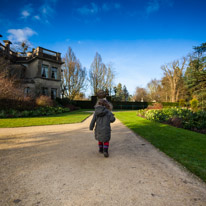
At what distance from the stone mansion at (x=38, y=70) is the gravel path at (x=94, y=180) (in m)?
17.5

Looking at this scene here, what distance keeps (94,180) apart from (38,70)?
67.8ft

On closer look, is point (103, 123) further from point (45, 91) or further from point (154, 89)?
point (154, 89)

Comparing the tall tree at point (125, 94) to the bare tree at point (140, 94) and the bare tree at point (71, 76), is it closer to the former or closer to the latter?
the bare tree at point (140, 94)

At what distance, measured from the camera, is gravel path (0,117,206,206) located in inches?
60.4

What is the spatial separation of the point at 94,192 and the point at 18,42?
106ft

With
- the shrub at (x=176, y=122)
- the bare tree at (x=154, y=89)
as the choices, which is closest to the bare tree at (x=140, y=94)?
the bare tree at (x=154, y=89)

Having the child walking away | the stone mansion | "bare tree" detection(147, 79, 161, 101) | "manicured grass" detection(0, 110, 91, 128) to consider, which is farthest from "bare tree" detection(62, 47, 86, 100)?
"bare tree" detection(147, 79, 161, 101)

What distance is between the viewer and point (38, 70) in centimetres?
1881

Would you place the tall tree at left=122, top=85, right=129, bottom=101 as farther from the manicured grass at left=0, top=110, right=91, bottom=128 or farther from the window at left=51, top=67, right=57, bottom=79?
the manicured grass at left=0, top=110, right=91, bottom=128

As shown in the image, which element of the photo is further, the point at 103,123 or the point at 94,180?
the point at 103,123

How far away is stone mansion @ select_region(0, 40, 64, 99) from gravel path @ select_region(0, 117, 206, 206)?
1747 centimetres

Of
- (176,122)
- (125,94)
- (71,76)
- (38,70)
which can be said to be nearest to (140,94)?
(125,94)

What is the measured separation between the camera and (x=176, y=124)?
7.16 metres

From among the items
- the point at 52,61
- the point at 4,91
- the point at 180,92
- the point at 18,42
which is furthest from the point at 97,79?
the point at 180,92
